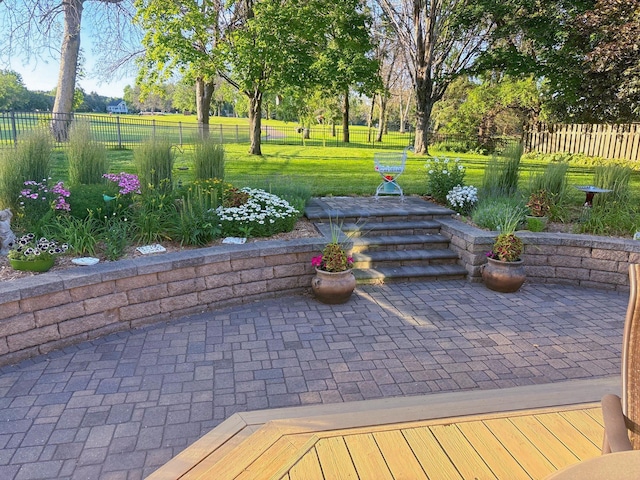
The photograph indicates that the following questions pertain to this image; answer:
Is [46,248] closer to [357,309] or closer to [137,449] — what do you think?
[137,449]

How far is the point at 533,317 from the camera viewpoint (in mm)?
4004

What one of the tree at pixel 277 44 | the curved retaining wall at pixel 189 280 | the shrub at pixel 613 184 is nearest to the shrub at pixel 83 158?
the curved retaining wall at pixel 189 280

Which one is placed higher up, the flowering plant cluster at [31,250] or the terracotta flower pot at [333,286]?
the flowering plant cluster at [31,250]

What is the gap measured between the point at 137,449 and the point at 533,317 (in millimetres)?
3345

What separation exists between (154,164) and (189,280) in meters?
1.64

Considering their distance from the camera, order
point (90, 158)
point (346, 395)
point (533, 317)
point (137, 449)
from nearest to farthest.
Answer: point (137, 449), point (346, 395), point (533, 317), point (90, 158)

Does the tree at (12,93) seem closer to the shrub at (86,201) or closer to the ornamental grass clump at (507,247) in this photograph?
the shrub at (86,201)

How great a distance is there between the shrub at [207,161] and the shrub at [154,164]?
0.34 m

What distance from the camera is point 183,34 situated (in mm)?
11539

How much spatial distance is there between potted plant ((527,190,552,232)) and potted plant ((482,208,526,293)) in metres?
0.72

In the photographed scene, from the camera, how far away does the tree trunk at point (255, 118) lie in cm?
1266

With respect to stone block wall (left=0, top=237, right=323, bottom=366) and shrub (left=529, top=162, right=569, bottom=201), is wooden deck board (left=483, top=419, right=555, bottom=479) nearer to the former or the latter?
stone block wall (left=0, top=237, right=323, bottom=366)

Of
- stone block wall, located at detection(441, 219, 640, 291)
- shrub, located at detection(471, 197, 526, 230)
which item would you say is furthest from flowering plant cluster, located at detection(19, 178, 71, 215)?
shrub, located at detection(471, 197, 526, 230)

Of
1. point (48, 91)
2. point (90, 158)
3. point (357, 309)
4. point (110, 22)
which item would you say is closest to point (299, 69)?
point (110, 22)
